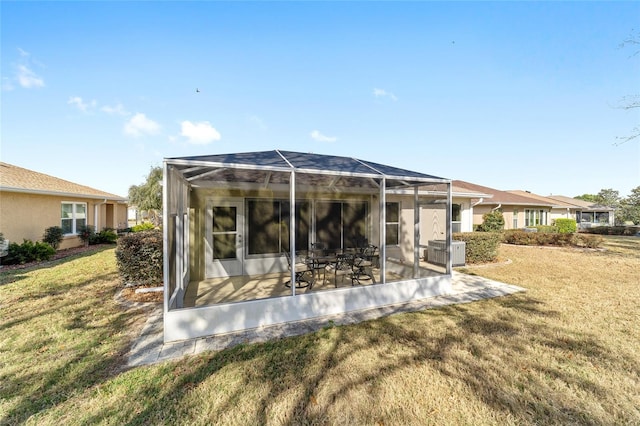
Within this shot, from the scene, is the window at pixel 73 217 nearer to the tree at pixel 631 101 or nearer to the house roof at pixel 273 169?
the house roof at pixel 273 169

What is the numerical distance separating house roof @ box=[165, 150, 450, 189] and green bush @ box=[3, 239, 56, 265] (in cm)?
846

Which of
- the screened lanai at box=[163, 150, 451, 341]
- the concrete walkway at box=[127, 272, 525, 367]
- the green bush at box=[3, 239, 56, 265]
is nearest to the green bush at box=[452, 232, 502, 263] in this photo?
the screened lanai at box=[163, 150, 451, 341]

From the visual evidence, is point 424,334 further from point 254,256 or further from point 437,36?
point 437,36

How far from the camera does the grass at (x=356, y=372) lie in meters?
2.49

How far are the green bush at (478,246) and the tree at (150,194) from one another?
25.8m

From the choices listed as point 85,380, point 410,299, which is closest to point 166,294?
point 85,380

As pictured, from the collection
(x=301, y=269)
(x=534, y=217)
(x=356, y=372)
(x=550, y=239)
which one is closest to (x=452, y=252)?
(x=301, y=269)

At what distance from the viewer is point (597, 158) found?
661 inches

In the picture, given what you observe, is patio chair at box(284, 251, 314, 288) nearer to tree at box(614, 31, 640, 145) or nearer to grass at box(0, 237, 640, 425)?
grass at box(0, 237, 640, 425)

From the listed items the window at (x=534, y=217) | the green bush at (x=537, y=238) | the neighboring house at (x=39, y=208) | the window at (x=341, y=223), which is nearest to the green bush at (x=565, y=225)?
the window at (x=534, y=217)

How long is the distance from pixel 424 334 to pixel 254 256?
194 inches

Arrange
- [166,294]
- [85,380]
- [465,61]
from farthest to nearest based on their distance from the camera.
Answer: [465,61], [166,294], [85,380]

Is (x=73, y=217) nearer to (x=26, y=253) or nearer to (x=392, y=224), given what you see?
(x=26, y=253)

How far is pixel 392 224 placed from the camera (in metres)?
9.52
